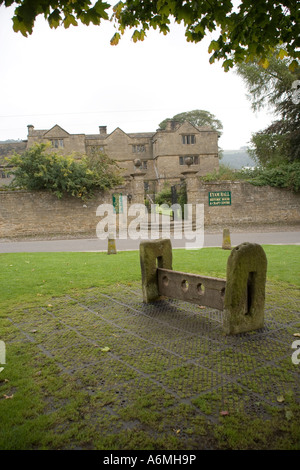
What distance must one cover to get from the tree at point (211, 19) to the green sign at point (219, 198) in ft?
52.0

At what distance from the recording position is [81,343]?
4570 mm

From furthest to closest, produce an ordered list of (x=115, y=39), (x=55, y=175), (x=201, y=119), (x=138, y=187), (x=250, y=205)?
(x=201, y=119) → (x=250, y=205) → (x=138, y=187) → (x=55, y=175) → (x=115, y=39)

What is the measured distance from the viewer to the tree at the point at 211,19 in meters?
4.09

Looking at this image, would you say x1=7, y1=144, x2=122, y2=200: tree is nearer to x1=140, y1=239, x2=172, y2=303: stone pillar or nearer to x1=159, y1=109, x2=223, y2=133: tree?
x1=140, y1=239, x2=172, y2=303: stone pillar

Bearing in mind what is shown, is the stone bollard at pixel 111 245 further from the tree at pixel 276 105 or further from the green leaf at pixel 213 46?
the tree at pixel 276 105

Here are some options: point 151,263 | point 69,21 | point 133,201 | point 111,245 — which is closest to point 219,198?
point 133,201

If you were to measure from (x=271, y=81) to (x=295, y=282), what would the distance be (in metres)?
22.6

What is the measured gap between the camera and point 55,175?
65.2ft

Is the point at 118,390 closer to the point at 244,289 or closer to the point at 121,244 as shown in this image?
the point at 244,289

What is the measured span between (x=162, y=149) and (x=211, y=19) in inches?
1432

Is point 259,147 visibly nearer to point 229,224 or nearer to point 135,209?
point 229,224

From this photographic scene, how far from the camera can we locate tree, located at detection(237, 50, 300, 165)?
2361 centimetres

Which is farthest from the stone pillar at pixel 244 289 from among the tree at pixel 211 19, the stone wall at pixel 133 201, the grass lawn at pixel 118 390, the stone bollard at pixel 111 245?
the stone wall at pixel 133 201
